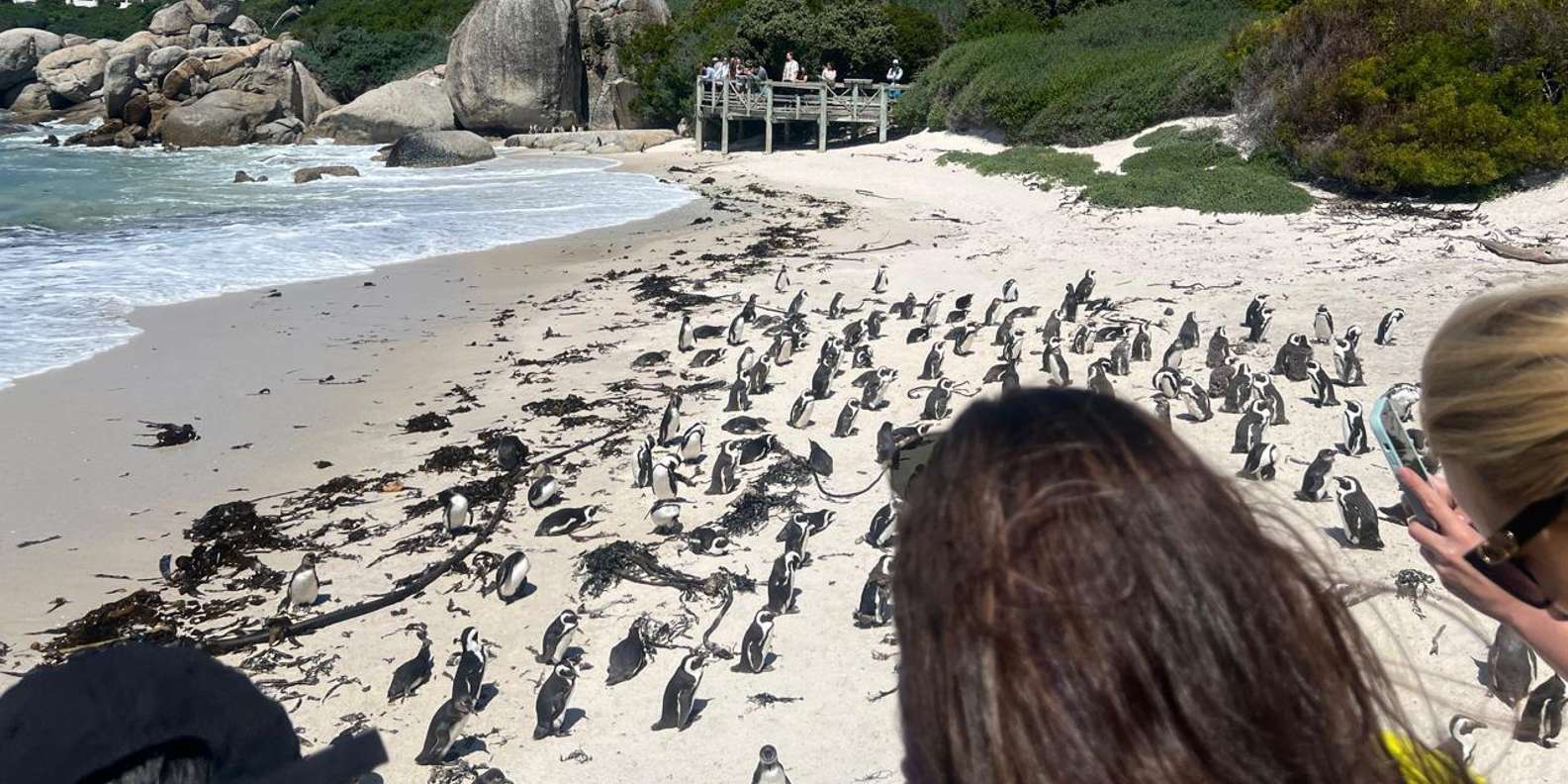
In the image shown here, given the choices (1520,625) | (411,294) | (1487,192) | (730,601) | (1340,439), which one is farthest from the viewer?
(1487,192)

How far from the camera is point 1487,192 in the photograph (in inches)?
573

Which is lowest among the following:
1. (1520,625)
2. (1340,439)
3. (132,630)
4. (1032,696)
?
(132,630)

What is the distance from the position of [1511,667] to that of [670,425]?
4.94 meters

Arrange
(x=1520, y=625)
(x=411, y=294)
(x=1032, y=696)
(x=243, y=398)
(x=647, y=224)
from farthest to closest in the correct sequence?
(x=647, y=224) → (x=411, y=294) → (x=243, y=398) → (x=1520, y=625) → (x=1032, y=696)

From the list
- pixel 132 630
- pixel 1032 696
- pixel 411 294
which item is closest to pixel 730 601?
pixel 132 630

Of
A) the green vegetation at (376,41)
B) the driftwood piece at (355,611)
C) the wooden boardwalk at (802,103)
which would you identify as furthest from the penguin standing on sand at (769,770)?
the green vegetation at (376,41)

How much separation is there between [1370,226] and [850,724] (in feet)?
38.7

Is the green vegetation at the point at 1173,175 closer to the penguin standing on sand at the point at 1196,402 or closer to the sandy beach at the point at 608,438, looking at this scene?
the sandy beach at the point at 608,438

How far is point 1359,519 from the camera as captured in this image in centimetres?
511

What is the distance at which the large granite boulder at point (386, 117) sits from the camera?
3884 centimetres

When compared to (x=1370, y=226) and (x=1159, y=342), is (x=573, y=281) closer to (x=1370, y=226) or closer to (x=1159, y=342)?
(x=1159, y=342)

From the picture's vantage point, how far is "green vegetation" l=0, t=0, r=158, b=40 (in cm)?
6397

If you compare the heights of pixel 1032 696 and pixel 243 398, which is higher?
pixel 1032 696

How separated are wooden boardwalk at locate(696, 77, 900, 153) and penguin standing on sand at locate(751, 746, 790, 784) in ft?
91.9
